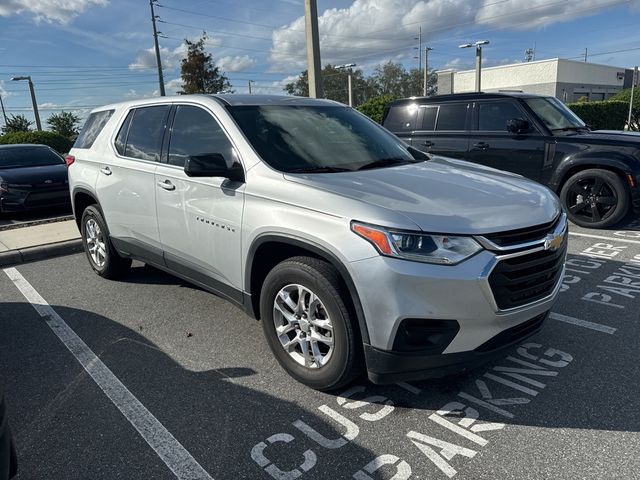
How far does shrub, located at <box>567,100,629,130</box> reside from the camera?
2080 cm

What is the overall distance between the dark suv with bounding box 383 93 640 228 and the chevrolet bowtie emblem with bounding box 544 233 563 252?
15.1 feet

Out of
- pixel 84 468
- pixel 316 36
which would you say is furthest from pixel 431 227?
pixel 316 36

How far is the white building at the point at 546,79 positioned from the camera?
150ft

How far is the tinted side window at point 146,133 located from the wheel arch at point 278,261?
1.55 metres

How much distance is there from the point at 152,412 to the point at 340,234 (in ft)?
5.12

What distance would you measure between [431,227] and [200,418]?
1712 mm

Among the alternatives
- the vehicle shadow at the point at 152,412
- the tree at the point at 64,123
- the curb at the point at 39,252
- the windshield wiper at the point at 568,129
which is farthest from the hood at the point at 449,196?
the tree at the point at 64,123

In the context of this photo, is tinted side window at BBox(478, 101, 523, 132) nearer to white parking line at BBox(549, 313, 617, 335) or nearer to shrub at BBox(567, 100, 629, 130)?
white parking line at BBox(549, 313, 617, 335)

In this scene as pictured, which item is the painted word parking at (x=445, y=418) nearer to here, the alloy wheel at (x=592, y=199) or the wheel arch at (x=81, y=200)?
the wheel arch at (x=81, y=200)

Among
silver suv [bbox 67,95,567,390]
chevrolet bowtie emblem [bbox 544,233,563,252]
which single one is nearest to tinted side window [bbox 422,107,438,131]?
silver suv [bbox 67,95,567,390]

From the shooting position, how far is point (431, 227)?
2549 millimetres

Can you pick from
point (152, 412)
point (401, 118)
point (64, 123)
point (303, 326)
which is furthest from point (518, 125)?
point (64, 123)

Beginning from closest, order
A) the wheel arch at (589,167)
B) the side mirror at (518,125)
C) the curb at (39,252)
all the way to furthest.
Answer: the curb at (39,252) → the wheel arch at (589,167) → the side mirror at (518,125)

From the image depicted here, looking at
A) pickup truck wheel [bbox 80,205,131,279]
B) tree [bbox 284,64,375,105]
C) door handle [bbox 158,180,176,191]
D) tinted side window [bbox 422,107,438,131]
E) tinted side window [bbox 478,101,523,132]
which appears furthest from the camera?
tree [bbox 284,64,375,105]
